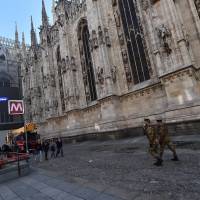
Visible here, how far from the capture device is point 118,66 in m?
17.7

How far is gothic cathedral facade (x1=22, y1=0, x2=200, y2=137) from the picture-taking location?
484 inches

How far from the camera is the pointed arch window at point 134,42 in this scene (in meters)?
16.4

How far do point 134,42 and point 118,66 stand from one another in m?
2.53

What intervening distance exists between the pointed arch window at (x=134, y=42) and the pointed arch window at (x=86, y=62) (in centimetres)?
576

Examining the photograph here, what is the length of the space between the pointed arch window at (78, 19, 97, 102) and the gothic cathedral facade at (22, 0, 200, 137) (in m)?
0.12

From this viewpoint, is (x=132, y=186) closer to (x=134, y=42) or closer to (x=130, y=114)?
(x=130, y=114)

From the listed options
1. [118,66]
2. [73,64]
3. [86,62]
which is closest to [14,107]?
[118,66]

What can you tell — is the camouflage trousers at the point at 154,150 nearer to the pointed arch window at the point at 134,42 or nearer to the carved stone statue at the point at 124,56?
the pointed arch window at the point at 134,42

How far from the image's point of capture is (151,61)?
15.3 metres

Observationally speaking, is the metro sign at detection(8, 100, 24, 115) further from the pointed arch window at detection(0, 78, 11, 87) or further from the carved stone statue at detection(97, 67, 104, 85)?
the pointed arch window at detection(0, 78, 11, 87)

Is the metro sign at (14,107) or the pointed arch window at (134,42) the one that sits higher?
the pointed arch window at (134,42)

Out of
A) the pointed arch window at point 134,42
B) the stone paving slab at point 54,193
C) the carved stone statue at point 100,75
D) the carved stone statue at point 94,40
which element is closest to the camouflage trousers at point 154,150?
the stone paving slab at point 54,193

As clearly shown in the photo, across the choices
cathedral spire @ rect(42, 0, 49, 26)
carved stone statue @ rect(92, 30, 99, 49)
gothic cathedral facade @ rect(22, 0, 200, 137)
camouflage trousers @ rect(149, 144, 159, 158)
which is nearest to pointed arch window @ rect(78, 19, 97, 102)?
gothic cathedral facade @ rect(22, 0, 200, 137)

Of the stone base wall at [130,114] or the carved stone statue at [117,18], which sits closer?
the stone base wall at [130,114]
